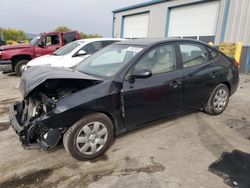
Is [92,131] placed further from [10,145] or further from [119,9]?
[119,9]

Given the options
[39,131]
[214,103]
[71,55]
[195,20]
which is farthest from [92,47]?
[195,20]

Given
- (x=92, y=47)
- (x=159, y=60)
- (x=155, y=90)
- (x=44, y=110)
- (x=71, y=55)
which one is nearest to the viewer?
(x=44, y=110)

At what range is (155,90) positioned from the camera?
336 cm

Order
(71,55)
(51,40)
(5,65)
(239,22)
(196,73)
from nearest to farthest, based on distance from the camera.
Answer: (196,73) < (71,55) < (5,65) < (51,40) < (239,22)

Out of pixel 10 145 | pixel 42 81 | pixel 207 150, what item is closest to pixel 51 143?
pixel 42 81

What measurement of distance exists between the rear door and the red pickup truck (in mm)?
7239

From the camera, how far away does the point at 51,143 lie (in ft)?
8.97

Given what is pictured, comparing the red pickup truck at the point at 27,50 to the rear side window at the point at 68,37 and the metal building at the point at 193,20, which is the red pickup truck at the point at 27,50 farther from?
the metal building at the point at 193,20

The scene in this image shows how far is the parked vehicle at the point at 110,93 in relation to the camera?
2762 millimetres

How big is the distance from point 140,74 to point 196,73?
132cm

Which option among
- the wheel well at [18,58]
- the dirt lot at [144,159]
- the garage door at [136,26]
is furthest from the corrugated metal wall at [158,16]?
the dirt lot at [144,159]

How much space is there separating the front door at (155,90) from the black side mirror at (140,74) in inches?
1.9

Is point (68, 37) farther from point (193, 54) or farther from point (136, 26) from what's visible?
point (136, 26)

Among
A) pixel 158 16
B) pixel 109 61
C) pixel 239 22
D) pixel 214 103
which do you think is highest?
pixel 158 16
